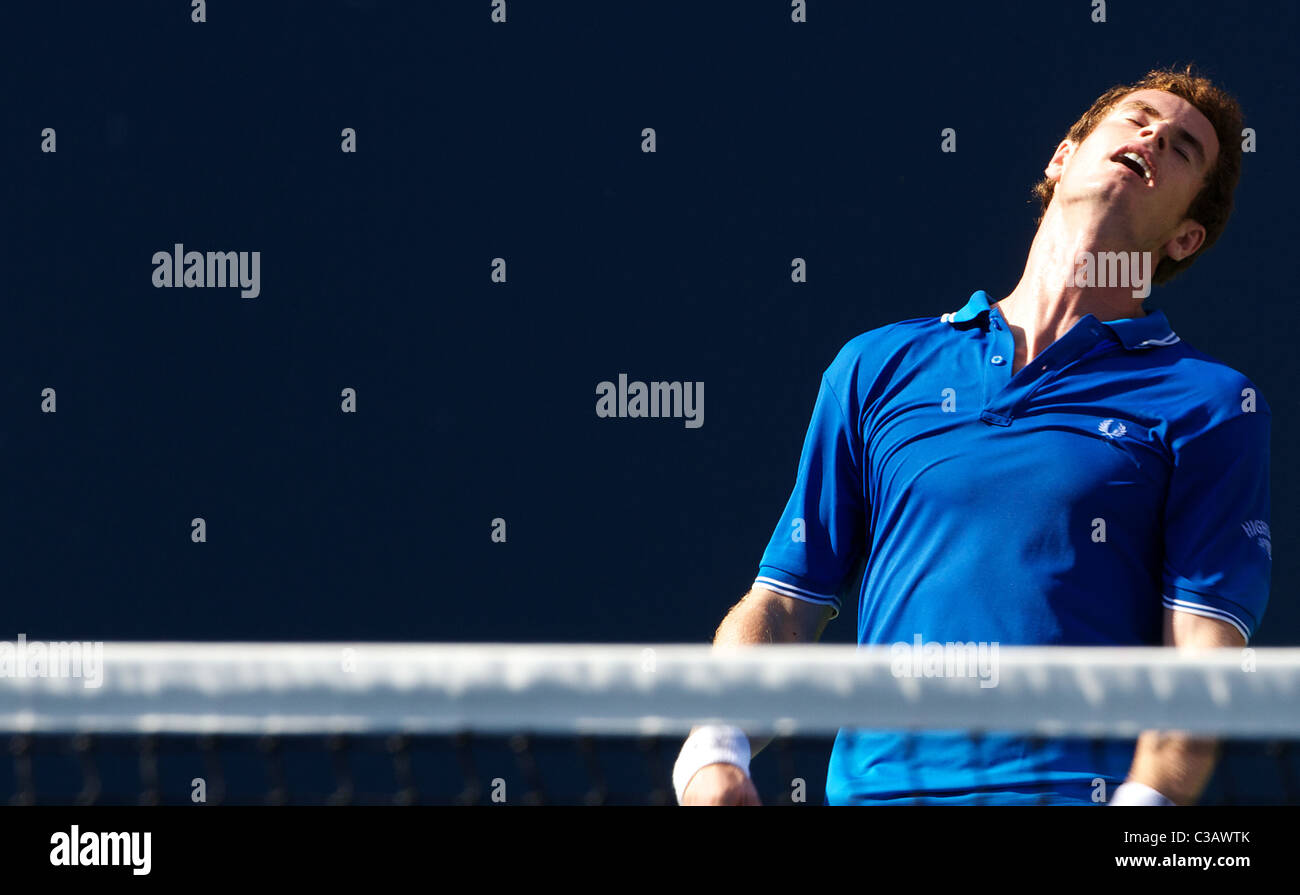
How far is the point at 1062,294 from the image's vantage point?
232 cm

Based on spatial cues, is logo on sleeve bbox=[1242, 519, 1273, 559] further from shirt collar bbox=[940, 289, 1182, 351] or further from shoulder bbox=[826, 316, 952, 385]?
shoulder bbox=[826, 316, 952, 385]

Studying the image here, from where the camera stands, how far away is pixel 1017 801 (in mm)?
1863

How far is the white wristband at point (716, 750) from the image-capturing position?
191 cm

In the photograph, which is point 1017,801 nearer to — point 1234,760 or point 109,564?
point 1234,760

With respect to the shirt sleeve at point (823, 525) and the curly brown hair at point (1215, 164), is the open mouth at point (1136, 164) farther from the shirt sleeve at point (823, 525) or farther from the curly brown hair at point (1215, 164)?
the shirt sleeve at point (823, 525)

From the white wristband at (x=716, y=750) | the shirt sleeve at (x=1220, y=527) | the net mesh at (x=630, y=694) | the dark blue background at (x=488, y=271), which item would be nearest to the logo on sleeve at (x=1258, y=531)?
the shirt sleeve at (x=1220, y=527)

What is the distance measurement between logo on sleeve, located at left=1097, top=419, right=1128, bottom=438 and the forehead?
626 mm

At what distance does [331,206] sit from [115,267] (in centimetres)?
77

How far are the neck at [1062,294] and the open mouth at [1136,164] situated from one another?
107mm

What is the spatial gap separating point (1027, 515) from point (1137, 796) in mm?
393

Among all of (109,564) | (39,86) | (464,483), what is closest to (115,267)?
(39,86)

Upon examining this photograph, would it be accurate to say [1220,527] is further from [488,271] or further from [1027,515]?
[488,271]

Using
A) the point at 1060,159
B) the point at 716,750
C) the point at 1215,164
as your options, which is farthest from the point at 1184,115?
the point at 716,750

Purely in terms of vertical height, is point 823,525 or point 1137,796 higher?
point 823,525
